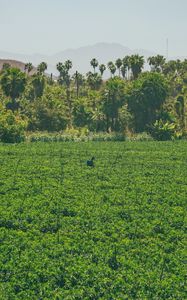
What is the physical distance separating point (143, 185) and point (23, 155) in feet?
55.6

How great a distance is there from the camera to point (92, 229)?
24578 mm

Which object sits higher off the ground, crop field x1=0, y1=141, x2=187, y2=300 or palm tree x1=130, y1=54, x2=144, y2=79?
Answer: palm tree x1=130, y1=54, x2=144, y2=79

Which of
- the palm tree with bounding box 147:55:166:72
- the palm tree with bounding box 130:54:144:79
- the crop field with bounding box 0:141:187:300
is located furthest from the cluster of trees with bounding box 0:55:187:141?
the palm tree with bounding box 147:55:166:72

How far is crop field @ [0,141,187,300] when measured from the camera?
1836cm

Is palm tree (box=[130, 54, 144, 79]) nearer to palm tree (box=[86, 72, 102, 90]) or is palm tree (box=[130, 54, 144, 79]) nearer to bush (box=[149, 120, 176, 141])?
palm tree (box=[86, 72, 102, 90])

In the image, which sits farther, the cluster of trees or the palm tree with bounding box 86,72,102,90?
the palm tree with bounding box 86,72,102,90

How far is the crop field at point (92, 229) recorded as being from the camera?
60.2 feet

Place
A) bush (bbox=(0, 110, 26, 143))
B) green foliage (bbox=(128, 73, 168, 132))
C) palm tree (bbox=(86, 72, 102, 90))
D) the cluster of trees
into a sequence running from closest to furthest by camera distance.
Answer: bush (bbox=(0, 110, 26, 143)) → the cluster of trees → green foliage (bbox=(128, 73, 168, 132)) → palm tree (bbox=(86, 72, 102, 90))

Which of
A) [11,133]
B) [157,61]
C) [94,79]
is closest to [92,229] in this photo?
[11,133]

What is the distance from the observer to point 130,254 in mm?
21328

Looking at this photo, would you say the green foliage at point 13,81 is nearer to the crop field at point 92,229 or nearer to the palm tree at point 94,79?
the palm tree at point 94,79

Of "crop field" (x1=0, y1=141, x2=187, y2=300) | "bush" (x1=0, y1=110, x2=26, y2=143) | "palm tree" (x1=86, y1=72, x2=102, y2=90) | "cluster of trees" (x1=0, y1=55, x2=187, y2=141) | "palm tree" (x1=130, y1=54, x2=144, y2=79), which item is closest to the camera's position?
"crop field" (x1=0, y1=141, x2=187, y2=300)

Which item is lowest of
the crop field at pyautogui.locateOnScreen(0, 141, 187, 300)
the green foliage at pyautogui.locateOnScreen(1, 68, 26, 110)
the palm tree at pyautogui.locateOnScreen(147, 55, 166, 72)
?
the crop field at pyautogui.locateOnScreen(0, 141, 187, 300)

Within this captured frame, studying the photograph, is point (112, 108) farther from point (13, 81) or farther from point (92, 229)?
point (92, 229)
